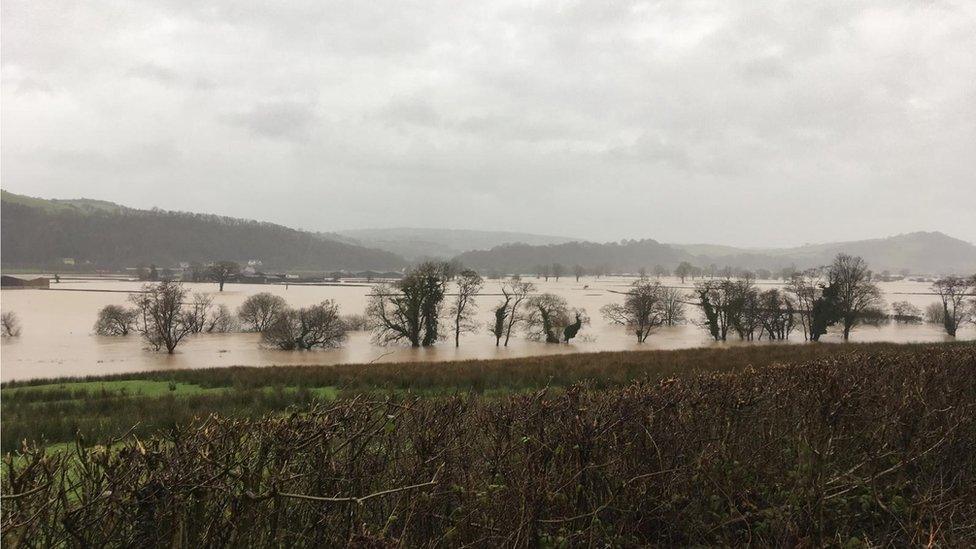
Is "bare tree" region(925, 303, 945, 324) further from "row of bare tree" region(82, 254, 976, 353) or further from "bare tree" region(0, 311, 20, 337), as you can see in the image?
"bare tree" region(0, 311, 20, 337)

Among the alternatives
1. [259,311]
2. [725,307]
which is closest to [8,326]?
[259,311]

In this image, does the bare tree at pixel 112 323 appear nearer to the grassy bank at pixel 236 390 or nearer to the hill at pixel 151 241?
the grassy bank at pixel 236 390

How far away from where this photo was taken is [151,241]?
458 feet

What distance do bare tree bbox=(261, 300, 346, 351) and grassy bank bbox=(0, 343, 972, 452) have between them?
21462mm

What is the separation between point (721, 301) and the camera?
2106 inches

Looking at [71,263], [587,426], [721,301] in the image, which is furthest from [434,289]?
[71,263]

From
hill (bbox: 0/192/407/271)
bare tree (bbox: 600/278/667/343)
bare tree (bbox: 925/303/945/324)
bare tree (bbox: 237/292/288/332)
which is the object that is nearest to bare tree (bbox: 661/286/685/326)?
bare tree (bbox: 600/278/667/343)

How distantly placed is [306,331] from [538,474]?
1764 inches

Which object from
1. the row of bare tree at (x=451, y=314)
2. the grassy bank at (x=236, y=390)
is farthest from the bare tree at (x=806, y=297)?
the grassy bank at (x=236, y=390)

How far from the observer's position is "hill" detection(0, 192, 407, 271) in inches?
4872

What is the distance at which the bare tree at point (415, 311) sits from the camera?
153 ft

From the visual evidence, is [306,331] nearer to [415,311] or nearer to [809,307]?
[415,311]

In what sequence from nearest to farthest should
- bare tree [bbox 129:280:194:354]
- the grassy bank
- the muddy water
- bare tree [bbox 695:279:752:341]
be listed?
the grassy bank
the muddy water
bare tree [bbox 129:280:194:354]
bare tree [bbox 695:279:752:341]

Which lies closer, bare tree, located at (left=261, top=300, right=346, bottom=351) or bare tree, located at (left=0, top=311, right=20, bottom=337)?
bare tree, located at (left=261, top=300, right=346, bottom=351)
